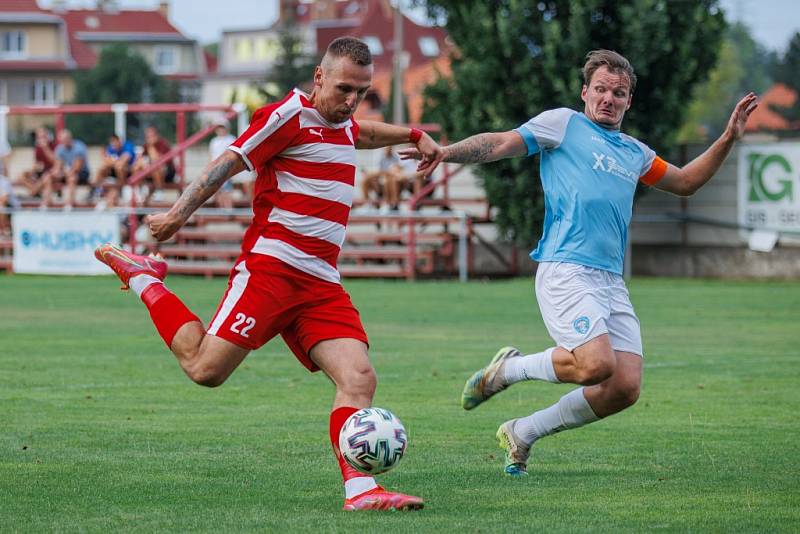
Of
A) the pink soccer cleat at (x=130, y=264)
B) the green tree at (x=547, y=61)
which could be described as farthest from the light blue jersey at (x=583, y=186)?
the green tree at (x=547, y=61)

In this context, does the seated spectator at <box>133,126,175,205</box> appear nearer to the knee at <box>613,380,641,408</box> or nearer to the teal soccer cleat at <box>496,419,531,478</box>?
the teal soccer cleat at <box>496,419,531,478</box>

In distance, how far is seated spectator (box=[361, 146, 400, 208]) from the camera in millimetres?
28188

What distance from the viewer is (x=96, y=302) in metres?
21.0

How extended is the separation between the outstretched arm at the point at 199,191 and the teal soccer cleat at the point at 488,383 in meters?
1.93

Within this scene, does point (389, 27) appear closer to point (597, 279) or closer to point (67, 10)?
point (67, 10)

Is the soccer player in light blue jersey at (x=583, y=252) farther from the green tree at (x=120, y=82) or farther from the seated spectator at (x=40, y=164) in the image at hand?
the green tree at (x=120, y=82)

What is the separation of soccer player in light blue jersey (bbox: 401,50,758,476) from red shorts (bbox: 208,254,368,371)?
1010 millimetres

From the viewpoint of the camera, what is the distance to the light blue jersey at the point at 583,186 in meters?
7.57

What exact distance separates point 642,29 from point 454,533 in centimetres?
2135

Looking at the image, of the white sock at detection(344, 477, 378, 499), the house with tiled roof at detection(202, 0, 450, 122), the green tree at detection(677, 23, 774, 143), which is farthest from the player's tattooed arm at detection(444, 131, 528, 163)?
the house with tiled roof at detection(202, 0, 450, 122)

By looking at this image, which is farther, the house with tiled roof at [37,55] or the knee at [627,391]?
the house with tiled roof at [37,55]

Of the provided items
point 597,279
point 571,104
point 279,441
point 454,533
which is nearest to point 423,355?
point 279,441

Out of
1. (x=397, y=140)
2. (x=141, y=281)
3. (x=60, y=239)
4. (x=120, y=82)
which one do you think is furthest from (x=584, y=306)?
(x=120, y=82)

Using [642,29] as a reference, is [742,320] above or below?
below
